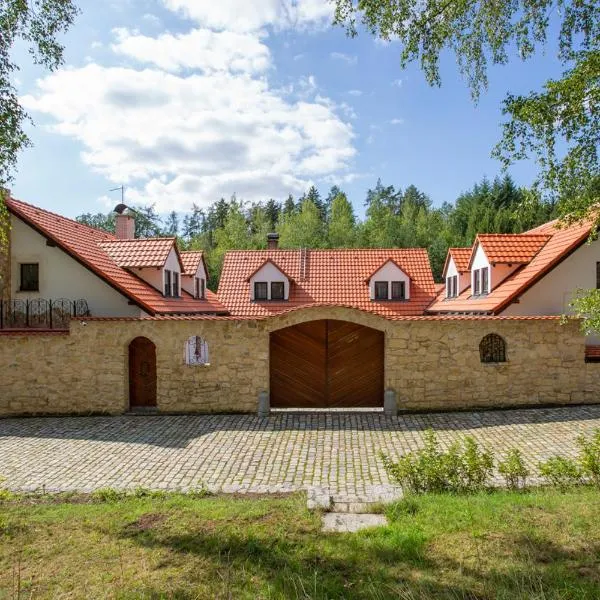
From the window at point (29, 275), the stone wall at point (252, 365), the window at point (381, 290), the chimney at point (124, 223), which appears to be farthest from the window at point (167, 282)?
the window at point (381, 290)

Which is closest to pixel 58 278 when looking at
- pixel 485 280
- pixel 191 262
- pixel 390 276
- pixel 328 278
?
pixel 191 262

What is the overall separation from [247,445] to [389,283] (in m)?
16.8

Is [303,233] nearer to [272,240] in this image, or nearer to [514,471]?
[272,240]

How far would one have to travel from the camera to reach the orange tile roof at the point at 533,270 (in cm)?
1670

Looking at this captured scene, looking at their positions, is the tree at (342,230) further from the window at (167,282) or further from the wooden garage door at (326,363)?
the wooden garage door at (326,363)

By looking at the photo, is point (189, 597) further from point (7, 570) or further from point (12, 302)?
point (12, 302)

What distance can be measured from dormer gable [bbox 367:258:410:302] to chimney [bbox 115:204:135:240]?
12.8 m

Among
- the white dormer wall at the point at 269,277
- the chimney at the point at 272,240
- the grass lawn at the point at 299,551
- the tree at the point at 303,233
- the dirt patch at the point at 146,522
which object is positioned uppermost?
the tree at the point at 303,233

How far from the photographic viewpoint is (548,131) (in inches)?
287

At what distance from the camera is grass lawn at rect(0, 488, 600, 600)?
4430mm

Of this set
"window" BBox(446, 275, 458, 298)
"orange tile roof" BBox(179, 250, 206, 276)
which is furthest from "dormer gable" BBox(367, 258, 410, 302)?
"orange tile roof" BBox(179, 250, 206, 276)

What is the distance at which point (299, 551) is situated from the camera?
5.28m

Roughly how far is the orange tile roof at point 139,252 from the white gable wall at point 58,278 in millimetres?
3033

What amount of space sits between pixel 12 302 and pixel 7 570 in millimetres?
14006
